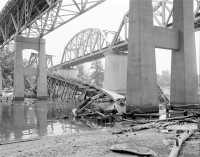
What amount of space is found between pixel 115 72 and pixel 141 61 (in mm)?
42067

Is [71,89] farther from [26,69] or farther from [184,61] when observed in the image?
[184,61]

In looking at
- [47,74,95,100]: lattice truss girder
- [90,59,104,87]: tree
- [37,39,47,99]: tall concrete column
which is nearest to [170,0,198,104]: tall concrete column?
[47,74,95,100]: lattice truss girder

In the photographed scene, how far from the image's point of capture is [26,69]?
41031 millimetres

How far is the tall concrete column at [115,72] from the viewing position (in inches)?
2272

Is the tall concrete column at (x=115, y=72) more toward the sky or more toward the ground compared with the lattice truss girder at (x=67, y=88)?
more toward the sky

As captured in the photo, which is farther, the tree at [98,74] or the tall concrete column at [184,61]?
the tree at [98,74]

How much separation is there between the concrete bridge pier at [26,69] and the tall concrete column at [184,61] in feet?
87.8

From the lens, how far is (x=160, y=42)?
17.2 meters

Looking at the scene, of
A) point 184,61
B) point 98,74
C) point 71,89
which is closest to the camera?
point 184,61

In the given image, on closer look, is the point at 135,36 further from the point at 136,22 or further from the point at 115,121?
the point at 115,121

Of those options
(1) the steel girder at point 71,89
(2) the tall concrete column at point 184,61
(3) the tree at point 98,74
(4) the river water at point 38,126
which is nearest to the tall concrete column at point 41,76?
(1) the steel girder at point 71,89

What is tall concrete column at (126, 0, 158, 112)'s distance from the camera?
50.9 ft

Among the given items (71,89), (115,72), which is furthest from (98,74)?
(71,89)

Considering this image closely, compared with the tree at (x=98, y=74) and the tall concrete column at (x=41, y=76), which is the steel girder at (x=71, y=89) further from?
the tree at (x=98, y=74)
